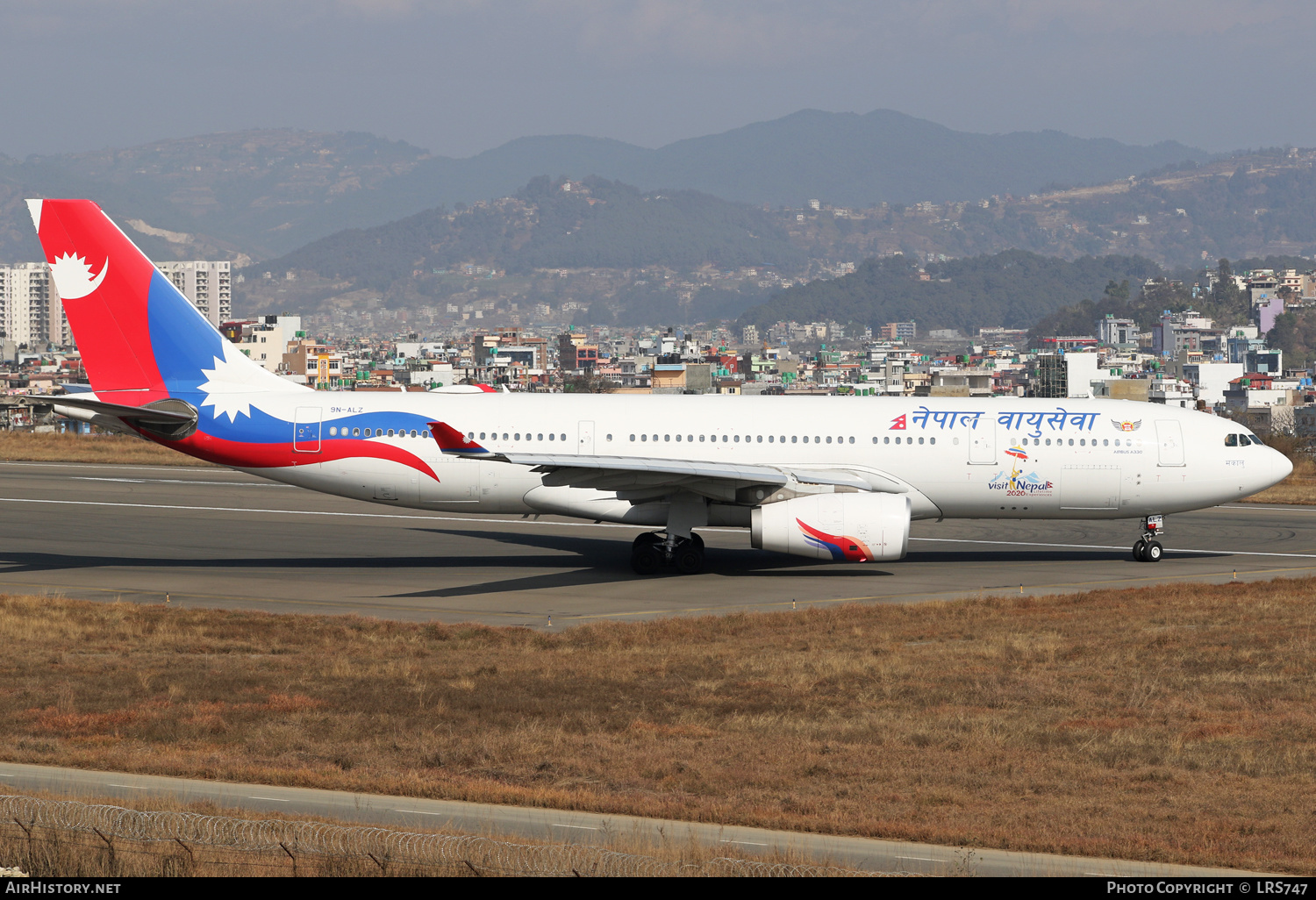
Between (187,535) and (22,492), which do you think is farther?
(22,492)

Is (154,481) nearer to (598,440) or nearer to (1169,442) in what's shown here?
(598,440)

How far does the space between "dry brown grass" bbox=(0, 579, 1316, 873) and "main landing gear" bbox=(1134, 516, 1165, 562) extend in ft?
26.7

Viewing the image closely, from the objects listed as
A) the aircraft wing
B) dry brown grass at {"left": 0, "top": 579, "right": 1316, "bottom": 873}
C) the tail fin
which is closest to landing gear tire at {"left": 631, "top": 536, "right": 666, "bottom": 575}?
the aircraft wing

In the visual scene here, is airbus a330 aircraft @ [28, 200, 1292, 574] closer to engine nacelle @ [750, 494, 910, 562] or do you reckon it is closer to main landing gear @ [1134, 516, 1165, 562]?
main landing gear @ [1134, 516, 1165, 562]

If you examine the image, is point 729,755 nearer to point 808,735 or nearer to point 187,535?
point 808,735

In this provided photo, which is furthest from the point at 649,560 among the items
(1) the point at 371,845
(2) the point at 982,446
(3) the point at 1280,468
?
(1) the point at 371,845

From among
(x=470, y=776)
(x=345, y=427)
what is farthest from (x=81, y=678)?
(x=345, y=427)

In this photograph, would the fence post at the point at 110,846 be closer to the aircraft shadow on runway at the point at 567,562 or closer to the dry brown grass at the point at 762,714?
the dry brown grass at the point at 762,714

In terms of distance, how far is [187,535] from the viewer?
39875mm

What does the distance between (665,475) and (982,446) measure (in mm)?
8583

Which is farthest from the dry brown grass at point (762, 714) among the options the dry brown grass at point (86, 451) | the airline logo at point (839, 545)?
the dry brown grass at point (86, 451)

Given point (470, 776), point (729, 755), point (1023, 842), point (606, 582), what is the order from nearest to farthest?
1. point (1023, 842)
2. point (470, 776)
3. point (729, 755)
4. point (606, 582)

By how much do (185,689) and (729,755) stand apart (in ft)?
27.5

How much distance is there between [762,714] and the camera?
1820 centimetres
